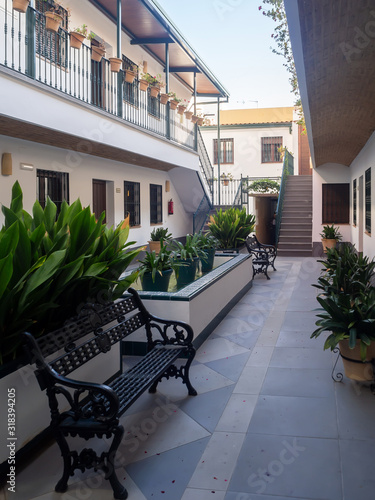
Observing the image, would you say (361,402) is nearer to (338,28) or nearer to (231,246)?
(338,28)

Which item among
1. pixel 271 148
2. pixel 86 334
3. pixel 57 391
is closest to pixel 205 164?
pixel 271 148

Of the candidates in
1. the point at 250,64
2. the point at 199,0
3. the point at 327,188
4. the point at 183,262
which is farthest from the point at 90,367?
the point at 327,188

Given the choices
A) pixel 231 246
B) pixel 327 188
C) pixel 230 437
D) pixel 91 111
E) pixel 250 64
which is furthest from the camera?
pixel 327 188

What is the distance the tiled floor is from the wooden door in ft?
24.7

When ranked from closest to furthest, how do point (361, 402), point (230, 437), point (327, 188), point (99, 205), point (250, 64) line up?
point (230, 437), point (361, 402), point (250, 64), point (99, 205), point (327, 188)

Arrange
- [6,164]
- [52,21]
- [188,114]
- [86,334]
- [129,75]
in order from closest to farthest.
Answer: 1. [86,334]
2. [52,21]
3. [6,164]
4. [129,75]
5. [188,114]

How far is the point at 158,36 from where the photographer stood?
42.7 ft

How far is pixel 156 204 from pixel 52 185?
5948mm

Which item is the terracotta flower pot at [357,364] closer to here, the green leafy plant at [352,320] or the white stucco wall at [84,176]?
the green leafy plant at [352,320]

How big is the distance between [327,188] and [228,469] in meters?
13.6

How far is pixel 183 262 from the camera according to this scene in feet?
20.0

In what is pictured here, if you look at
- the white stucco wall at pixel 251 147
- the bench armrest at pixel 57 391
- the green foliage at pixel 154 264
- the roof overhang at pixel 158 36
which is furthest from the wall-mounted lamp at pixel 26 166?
the white stucco wall at pixel 251 147

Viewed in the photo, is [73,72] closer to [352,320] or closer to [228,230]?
[228,230]

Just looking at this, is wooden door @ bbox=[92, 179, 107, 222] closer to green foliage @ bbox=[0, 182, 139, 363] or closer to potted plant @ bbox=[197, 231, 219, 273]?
potted plant @ bbox=[197, 231, 219, 273]
